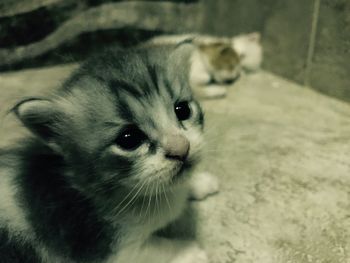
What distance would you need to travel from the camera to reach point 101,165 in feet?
3.21

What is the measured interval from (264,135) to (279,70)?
0.73 metres

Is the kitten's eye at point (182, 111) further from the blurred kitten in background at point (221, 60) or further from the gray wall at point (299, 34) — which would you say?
the blurred kitten in background at point (221, 60)

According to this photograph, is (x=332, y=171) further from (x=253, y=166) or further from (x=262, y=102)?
(x=262, y=102)

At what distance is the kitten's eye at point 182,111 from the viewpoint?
104 centimetres

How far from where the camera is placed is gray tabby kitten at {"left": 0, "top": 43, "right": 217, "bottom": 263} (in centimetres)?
95

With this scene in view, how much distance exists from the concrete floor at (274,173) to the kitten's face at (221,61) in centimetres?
32

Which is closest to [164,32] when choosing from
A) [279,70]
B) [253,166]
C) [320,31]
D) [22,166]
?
[279,70]

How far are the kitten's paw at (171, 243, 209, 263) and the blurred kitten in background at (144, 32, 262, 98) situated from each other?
4.22 ft

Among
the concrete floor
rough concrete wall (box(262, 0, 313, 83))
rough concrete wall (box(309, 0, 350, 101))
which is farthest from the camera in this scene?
rough concrete wall (box(262, 0, 313, 83))

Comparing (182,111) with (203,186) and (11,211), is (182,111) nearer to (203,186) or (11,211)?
(203,186)

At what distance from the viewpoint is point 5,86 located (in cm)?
189

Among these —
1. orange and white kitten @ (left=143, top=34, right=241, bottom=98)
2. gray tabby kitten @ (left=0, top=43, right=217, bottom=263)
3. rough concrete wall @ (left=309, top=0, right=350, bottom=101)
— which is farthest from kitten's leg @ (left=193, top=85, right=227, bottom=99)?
gray tabby kitten @ (left=0, top=43, right=217, bottom=263)

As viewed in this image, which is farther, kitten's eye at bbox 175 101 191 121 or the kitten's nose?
kitten's eye at bbox 175 101 191 121

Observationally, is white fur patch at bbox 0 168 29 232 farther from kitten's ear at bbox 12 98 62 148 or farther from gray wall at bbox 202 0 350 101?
gray wall at bbox 202 0 350 101
